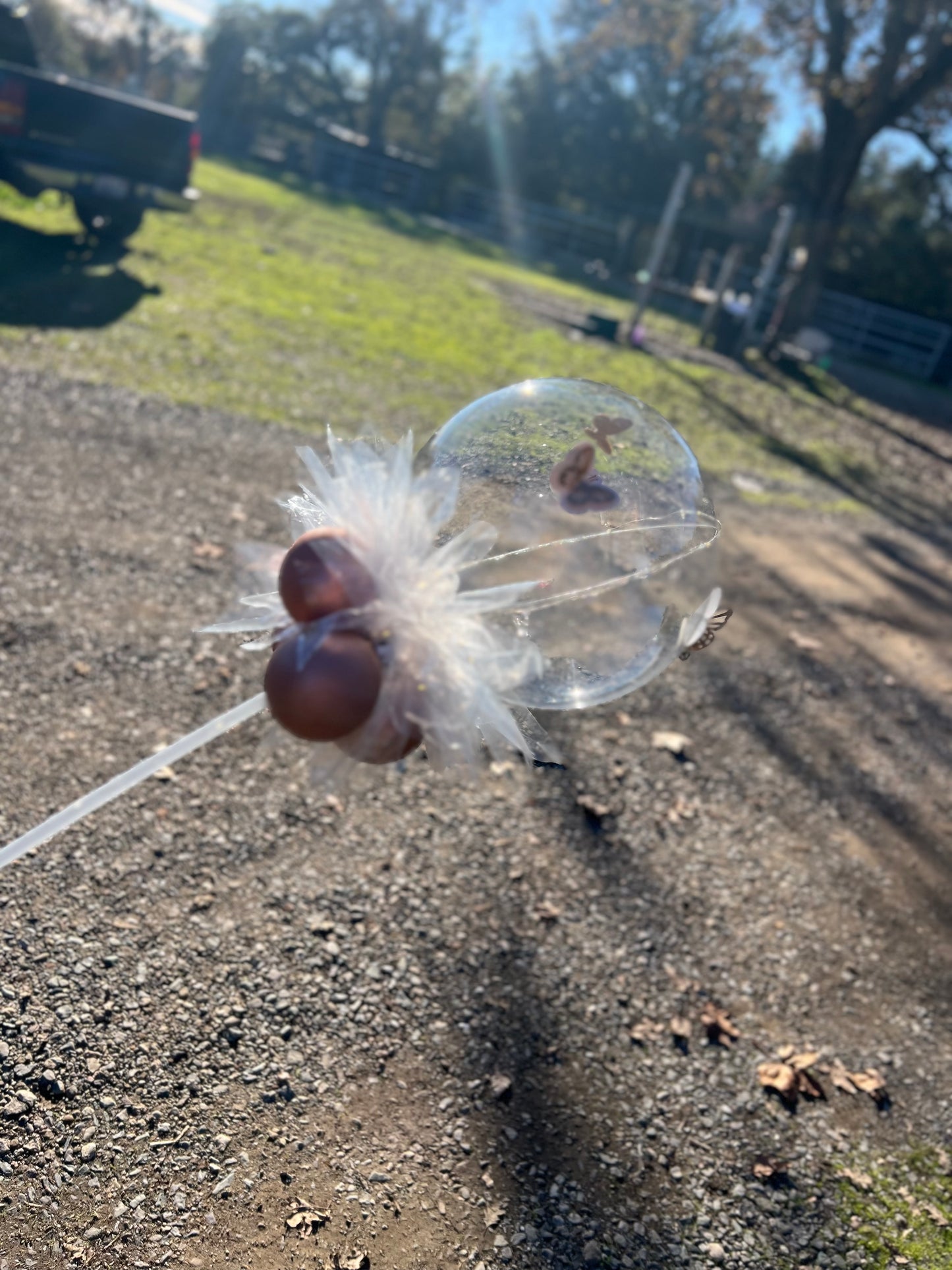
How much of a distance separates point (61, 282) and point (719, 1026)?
10.1m

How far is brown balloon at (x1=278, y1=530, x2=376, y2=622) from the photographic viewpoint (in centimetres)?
168

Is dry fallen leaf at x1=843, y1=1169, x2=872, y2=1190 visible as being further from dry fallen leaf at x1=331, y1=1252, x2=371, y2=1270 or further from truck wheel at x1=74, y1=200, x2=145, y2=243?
truck wheel at x1=74, y1=200, x2=145, y2=243

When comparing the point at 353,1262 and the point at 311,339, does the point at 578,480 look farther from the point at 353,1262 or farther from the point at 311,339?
the point at 311,339

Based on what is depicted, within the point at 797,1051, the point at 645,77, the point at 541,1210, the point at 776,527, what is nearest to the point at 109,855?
the point at 541,1210

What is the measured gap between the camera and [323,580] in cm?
168

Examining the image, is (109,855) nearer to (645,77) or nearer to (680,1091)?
(680,1091)

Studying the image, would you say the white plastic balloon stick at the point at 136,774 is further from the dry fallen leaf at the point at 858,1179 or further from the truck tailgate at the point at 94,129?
the truck tailgate at the point at 94,129

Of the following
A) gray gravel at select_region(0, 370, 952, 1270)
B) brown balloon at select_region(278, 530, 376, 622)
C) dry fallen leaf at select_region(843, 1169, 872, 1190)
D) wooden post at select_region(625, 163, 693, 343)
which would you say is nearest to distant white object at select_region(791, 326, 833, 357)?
wooden post at select_region(625, 163, 693, 343)

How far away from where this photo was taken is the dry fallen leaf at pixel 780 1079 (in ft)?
11.1

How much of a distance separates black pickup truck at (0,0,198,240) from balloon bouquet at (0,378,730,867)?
11030 millimetres

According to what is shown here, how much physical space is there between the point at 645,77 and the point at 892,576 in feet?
145

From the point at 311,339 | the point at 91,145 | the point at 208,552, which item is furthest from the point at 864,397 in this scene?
the point at 208,552

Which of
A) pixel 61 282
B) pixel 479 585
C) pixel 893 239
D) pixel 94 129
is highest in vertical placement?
pixel 893 239

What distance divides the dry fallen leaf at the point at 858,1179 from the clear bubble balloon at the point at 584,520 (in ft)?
6.57
